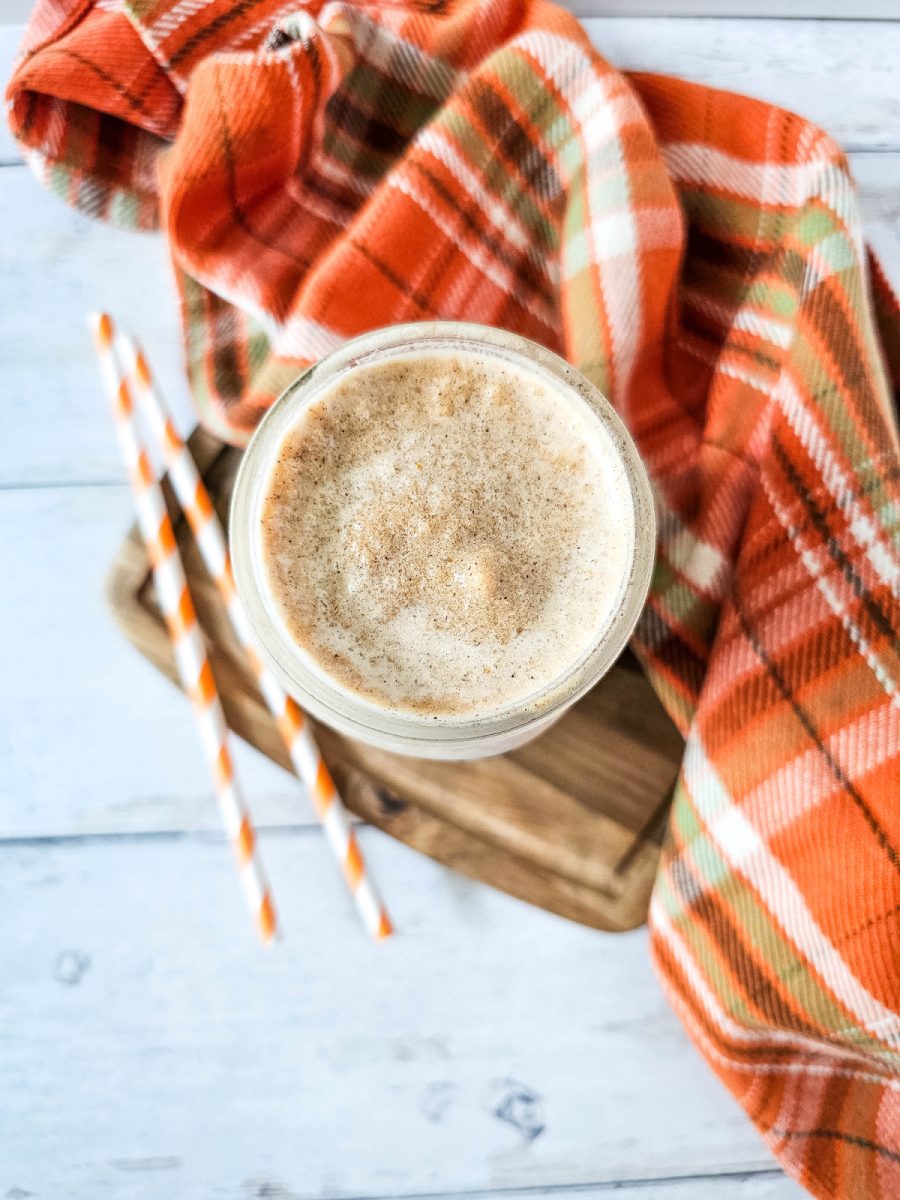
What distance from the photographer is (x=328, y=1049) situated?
783mm

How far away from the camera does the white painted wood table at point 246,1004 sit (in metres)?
0.78

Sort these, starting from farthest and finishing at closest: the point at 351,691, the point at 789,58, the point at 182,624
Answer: the point at 789,58, the point at 182,624, the point at 351,691

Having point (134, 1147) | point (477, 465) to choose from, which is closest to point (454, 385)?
point (477, 465)

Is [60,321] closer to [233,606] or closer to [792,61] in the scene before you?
[233,606]

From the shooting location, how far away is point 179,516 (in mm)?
743

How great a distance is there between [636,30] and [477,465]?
45cm

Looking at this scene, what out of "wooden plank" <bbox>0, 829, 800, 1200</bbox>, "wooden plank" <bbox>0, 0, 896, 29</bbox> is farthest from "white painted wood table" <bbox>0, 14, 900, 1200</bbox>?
"wooden plank" <bbox>0, 0, 896, 29</bbox>

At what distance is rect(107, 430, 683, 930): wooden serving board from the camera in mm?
727

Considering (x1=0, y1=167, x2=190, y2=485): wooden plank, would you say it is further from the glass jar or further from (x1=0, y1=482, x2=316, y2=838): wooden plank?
the glass jar

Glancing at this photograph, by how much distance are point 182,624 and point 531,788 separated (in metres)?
0.27

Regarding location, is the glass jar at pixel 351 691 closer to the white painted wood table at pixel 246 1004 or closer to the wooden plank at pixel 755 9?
the white painted wood table at pixel 246 1004

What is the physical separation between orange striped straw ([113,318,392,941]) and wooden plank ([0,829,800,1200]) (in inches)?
2.5

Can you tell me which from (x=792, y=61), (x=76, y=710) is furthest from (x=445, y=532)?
(x=792, y=61)

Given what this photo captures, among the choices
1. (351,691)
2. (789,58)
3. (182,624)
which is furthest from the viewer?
(789,58)
